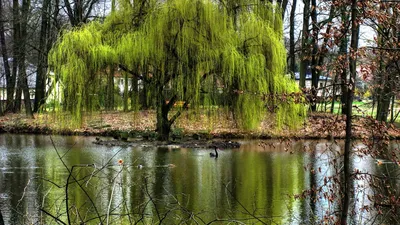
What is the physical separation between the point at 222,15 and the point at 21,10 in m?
13.0

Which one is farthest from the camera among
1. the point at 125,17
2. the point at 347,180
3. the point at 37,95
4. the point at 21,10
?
the point at 37,95

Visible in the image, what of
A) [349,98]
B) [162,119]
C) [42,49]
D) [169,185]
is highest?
[42,49]

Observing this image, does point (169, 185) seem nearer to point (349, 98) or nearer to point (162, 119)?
point (349, 98)

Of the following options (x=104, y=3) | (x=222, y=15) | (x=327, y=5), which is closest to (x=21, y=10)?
(x=104, y=3)

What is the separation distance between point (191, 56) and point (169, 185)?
7406mm

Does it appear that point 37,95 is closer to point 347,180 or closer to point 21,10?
point 21,10

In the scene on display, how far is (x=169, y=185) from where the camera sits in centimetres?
991

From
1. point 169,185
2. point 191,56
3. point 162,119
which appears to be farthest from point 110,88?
point 169,185

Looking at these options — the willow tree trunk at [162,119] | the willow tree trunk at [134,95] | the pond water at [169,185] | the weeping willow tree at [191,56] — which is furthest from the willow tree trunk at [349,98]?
the willow tree trunk at [162,119]

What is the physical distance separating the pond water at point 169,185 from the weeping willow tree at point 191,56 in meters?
1.82

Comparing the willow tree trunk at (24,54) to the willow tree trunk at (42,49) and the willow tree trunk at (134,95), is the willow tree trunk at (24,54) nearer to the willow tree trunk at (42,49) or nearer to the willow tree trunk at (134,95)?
the willow tree trunk at (42,49)

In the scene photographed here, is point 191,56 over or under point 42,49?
under

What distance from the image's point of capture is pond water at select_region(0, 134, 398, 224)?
21.0ft

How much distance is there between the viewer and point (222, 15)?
1658 cm
